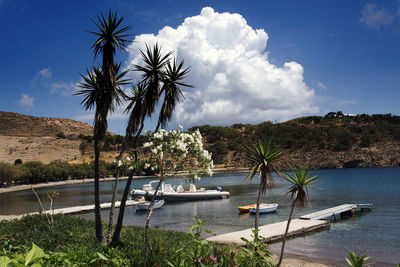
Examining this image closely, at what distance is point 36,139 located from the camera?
159 meters

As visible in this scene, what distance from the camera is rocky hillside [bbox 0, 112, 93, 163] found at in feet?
472

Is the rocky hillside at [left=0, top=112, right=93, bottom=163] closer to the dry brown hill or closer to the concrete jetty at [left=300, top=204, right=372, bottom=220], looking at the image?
the dry brown hill

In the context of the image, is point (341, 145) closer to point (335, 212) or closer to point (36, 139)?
point (335, 212)

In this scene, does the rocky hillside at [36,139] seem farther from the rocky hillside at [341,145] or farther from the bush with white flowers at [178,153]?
the bush with white flowers at [178,153]

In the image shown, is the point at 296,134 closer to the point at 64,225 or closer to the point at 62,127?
the point at 62,127

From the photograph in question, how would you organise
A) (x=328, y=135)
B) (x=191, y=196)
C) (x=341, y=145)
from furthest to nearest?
Answer: (x=328, y=135) < (x=341, y=145) < (x=191, y=196)

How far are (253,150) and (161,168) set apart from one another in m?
2.96

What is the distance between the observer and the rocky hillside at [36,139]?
143875 millimetres

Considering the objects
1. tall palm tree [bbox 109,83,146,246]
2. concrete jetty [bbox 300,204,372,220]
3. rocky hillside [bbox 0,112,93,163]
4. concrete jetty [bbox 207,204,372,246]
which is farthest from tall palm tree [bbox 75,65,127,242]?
rocky hillside [bbox 0,112,93,163]

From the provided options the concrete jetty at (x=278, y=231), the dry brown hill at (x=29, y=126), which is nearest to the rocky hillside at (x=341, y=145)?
the dry brown hill at (x=29, y=126)

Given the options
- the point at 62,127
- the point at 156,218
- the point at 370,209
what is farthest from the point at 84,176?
the point at 370,209

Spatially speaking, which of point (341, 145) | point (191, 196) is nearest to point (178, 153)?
point (191, 196)

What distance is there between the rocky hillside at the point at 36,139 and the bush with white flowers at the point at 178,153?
145679 millimetres

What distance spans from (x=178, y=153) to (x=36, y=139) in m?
169
